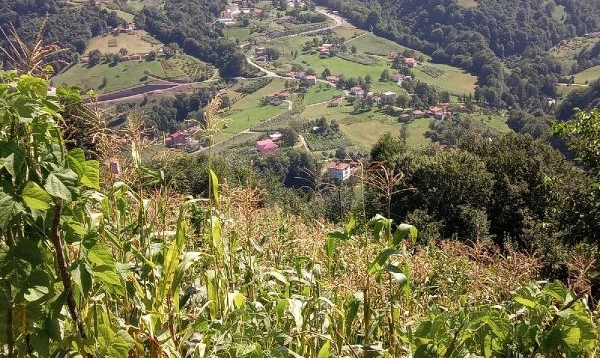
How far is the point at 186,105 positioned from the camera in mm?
70188

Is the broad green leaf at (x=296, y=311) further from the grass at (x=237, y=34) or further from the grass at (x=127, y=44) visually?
the grass at (x=237, y=34)

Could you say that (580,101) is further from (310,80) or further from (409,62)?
(310,80)

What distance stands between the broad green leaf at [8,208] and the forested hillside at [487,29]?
93023mm

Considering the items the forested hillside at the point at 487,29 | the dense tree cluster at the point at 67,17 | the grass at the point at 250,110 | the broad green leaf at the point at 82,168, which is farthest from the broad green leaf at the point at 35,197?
the forested hillside at the point at 487,29

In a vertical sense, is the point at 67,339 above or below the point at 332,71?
above

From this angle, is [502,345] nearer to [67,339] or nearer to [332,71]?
[67,339]

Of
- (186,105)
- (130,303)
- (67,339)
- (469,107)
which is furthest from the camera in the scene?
(469,107)

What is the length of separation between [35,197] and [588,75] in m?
98.2

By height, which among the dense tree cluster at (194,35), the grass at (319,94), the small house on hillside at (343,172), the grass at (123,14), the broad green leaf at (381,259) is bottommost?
the grass at (319,94)

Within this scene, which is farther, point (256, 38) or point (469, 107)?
point (256, 38)

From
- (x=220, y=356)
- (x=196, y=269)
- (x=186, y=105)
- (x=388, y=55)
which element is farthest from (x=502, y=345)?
(x=388, y=55)

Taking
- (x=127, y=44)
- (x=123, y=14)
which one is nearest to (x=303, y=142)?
(x=127, y=44)

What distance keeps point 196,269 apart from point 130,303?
3.57 feet

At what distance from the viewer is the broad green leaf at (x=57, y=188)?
4.08ft
